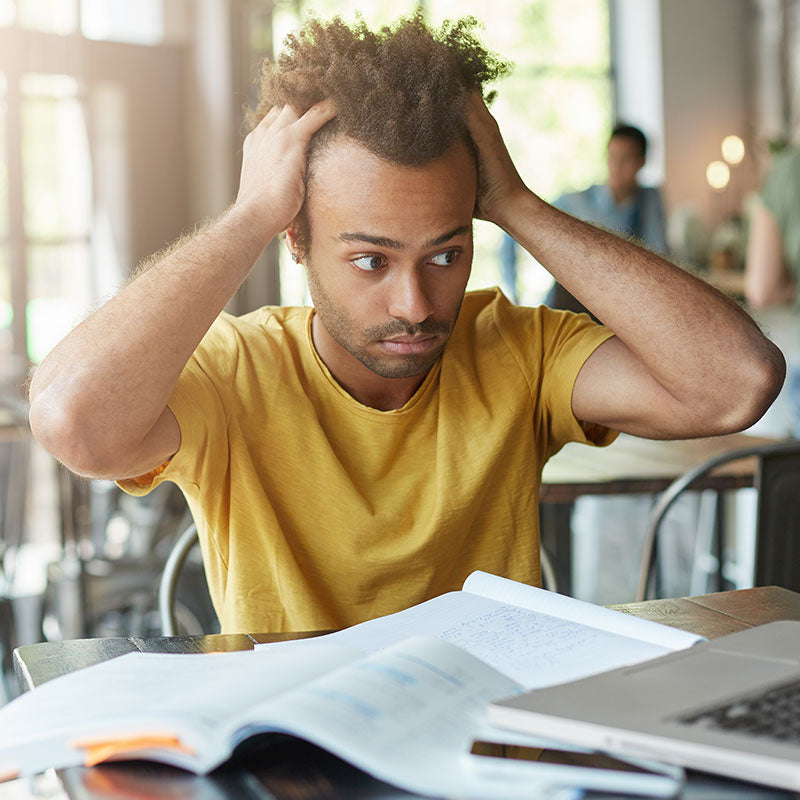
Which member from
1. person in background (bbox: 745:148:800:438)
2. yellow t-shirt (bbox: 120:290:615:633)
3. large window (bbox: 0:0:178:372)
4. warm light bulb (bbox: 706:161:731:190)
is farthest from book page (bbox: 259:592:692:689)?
warm light bulb (bbox: 706:161:731:190)

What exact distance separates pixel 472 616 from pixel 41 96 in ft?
13.0

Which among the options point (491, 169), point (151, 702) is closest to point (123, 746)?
point (151, 702)

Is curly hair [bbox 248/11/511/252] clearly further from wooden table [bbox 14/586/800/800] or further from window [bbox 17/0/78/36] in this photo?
window [bbox 17/0/78/36]

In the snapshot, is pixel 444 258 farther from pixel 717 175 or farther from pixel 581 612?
pixel 717 175

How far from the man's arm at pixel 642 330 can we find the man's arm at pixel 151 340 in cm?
23

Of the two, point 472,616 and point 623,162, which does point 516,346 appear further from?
point 623,162

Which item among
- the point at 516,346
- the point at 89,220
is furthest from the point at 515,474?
the point at 89,220

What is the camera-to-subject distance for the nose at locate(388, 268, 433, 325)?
3.73 feet

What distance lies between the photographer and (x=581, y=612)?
2.95ft

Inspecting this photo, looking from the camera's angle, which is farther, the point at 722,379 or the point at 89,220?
the point at 89,220

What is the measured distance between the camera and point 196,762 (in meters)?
0.66

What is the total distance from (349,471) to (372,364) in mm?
123

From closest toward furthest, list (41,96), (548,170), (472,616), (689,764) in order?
(689,764) < (472,616) < (41,96) < (548,170)

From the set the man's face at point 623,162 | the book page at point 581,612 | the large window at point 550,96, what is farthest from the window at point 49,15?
the book page at point 581,612
